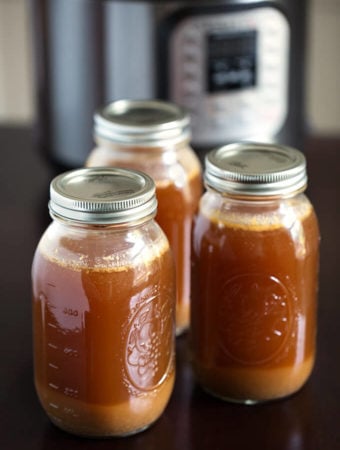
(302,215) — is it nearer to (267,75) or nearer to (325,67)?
(267,75)

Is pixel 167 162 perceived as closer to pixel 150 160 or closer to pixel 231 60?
pixel 150 160

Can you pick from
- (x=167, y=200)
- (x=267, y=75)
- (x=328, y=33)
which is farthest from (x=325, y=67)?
(x=167, y=200)

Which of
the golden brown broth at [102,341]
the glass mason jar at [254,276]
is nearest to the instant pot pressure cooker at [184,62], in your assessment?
the glass mason jar at [254,276]

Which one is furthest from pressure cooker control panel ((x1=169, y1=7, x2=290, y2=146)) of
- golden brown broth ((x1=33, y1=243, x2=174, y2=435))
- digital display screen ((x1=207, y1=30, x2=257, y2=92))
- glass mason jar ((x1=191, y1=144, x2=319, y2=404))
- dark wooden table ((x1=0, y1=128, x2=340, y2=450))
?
golden brown broth ((x1=33, y1=243, x2=174, y2=435))

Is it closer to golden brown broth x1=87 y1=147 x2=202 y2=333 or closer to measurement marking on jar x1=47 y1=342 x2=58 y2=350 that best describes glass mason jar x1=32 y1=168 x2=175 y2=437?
measurement marking on jar x1=47 y1=342 x2=58 y2=350

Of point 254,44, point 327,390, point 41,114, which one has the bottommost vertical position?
point 327,390

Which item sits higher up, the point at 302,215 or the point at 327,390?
the point at 302,215
